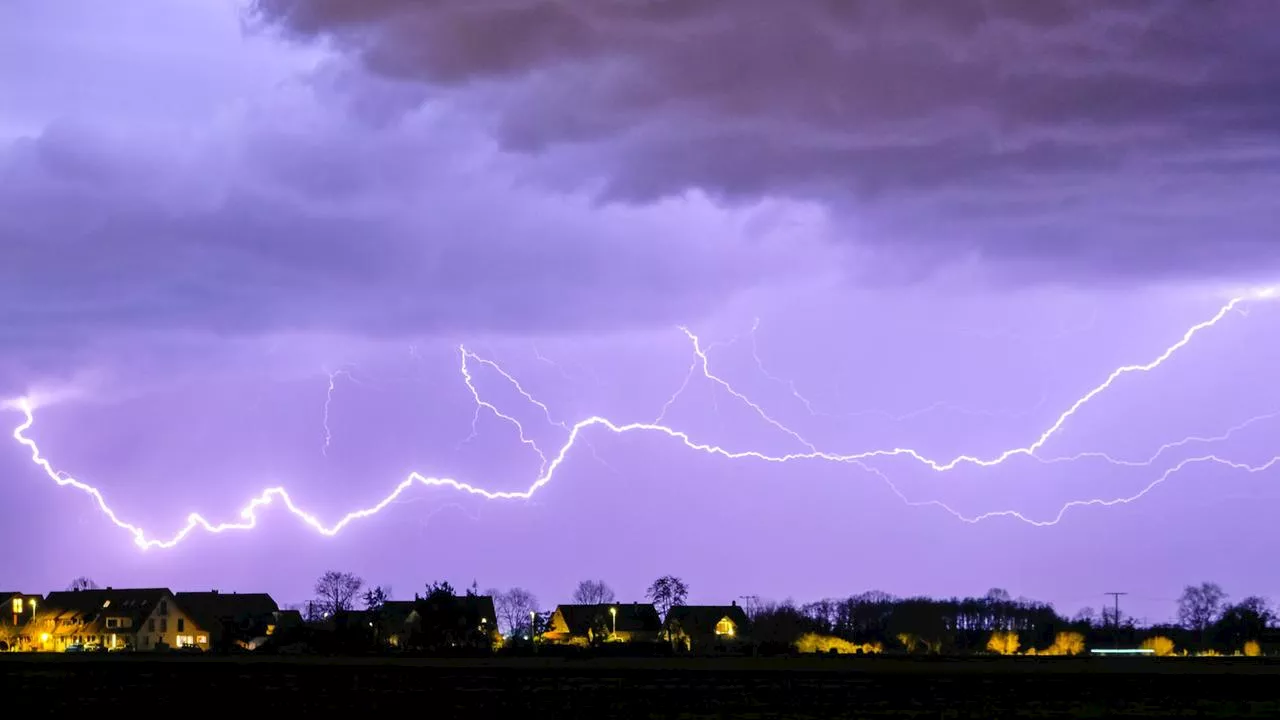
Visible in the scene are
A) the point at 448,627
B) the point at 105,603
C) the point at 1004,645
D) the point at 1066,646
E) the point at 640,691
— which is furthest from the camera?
the point at 105,603

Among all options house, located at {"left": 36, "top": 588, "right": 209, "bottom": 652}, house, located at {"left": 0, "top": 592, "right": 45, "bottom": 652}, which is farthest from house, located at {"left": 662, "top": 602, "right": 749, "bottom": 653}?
house, located at {"left": 0, "top": 592, "right": 45, "bottom": 652}

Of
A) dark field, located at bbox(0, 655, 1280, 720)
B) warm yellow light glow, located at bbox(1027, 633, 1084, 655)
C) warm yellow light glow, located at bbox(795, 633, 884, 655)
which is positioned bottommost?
warm yellow light glow, located at bbox(1027, 633, 1084, 655)

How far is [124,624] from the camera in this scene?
15638cm

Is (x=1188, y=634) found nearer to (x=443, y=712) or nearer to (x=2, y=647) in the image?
(x=2, y=647)

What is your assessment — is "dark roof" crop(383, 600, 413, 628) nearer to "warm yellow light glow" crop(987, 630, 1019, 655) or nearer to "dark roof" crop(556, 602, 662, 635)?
"dark roof" crop(556, 602, 662, 635)

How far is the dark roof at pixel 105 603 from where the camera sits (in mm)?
158250

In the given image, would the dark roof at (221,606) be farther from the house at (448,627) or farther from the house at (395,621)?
the house at (448,627)

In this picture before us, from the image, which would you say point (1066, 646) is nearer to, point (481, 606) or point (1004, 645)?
point (1004, 645)

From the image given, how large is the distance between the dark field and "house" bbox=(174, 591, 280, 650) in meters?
69.5

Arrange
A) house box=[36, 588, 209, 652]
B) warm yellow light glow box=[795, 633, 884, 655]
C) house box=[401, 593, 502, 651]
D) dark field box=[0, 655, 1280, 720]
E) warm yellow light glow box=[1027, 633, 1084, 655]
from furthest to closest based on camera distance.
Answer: house box=[36, 588, 209, 652] < warm yellow light glow box=[1027, 633, 1084, 655] < warm yellow light glow box=[795, 633, 884, 655] < house box=[401, 593, 502, 651] < dark field box=[0, 655, 1280, 720]

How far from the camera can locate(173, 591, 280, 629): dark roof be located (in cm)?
15925

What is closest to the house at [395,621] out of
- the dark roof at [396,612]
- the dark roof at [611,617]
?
the dark roof at [396,612]

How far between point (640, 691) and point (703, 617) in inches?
4646

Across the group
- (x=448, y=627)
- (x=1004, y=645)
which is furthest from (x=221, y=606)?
(x=1004, y=645)
